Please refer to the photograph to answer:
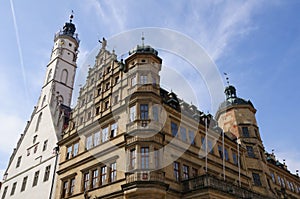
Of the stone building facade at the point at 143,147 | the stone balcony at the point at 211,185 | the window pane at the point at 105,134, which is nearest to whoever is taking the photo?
the stone balcony at the point at 211,185

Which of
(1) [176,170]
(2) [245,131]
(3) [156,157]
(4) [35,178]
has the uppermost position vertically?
(2) [245,131]

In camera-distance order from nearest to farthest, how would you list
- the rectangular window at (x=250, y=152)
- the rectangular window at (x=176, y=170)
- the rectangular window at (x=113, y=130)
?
the rectangular window at (x=176, y=170), the rectangular window at (x=113, y=130), the rectangular window at (x=250, y=152)

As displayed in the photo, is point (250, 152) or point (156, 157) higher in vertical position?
point (250, 152)

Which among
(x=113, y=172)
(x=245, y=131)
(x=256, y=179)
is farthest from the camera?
(x=245, y=131)

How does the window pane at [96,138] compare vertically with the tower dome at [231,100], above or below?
below

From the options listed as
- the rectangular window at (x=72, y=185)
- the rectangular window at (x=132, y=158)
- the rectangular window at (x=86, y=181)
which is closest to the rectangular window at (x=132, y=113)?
the rectangular window at (x=132, y=158)

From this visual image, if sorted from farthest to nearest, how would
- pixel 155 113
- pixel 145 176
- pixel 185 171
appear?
pixel 185 171
pixel 155 113
pixel 145 176

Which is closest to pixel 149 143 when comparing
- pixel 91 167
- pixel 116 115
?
pixel 116 115

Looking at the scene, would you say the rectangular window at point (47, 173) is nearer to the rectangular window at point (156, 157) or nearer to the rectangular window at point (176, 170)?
the rectangular window at point (156, 157)

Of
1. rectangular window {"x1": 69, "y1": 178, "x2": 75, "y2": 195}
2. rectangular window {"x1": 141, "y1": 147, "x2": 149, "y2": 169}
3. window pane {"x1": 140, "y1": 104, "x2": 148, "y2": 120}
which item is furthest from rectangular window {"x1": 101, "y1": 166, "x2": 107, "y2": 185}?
window pane {"x1": 140, "y1": 104, "x2": 148, "y2": 120}

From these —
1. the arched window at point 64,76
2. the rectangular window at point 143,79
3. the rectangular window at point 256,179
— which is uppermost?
the arched window at point 64,76

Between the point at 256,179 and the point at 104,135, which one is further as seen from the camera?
the point at 256,179

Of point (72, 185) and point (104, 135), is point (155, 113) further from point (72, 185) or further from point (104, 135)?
point (72, 185)

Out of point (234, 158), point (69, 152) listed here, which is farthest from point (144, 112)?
point (234, 158)
